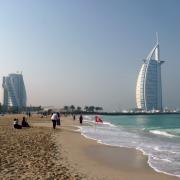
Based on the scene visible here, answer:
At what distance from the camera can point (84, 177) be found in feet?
28.6

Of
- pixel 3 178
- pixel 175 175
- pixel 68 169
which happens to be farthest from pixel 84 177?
pixel 175 175

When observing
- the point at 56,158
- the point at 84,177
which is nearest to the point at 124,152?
the point at 56,158

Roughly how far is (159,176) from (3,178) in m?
4.09

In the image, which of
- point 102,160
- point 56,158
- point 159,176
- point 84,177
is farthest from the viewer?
point 102,160

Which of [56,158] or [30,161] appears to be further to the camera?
[56,158]

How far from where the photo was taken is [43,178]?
26.7 feet

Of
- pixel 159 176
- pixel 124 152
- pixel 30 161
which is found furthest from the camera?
pixel 124 152

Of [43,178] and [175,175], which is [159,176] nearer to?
[175,175]

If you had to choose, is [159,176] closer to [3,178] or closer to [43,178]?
[43,178]

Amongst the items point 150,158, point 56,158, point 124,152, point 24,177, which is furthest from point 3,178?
point 124,152

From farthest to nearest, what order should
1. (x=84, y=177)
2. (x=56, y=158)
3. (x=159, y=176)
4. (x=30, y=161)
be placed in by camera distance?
(x=56, y=158)
(x=30, y=161)
(x=159, y=176)
(x=84, y=177)

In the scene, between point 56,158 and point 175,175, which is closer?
point 175,175

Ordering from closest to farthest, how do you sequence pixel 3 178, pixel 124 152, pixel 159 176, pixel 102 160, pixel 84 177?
pixel 3 178 < pixel 84 177 < pixel 159 176 < pixel 102 160 < pixel 124 152

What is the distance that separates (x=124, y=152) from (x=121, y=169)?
4254 mm
